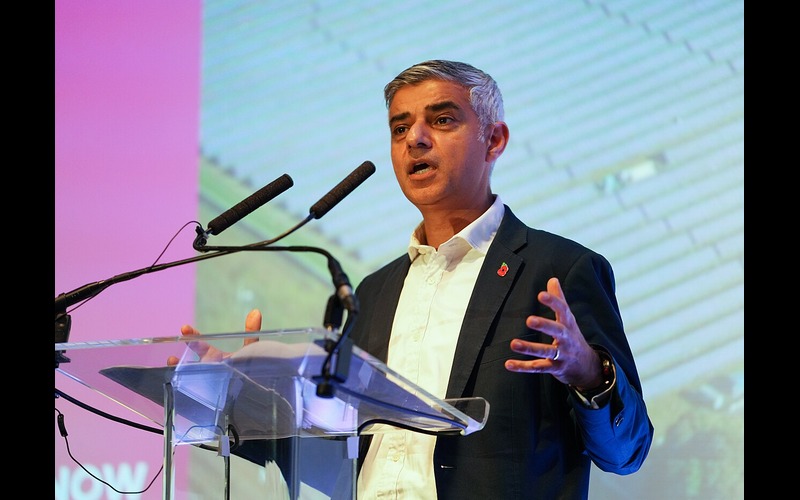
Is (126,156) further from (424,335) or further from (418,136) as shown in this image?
(424,335)

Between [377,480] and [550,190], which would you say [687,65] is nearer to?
[550,190]

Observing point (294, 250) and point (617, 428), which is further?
point (617, 428)

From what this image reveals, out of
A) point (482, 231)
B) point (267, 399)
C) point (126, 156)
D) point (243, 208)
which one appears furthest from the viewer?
point (126, 156)

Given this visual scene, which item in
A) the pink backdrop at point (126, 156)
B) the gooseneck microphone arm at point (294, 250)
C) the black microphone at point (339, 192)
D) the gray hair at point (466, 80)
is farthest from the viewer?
the pink backdrop at point (126, 156)

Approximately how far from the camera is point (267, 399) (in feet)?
5.63

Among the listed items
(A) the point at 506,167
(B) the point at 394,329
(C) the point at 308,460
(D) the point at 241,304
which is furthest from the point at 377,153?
(C) the point at 308,460

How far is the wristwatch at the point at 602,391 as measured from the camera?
6.77 ft

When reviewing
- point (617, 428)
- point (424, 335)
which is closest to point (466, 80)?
point (424, 335)

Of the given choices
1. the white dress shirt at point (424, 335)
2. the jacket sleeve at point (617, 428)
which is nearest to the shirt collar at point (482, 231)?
the white dress shirt at point (424, 335)

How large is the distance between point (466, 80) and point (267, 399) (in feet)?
4.47

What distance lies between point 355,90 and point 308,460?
2.10 m

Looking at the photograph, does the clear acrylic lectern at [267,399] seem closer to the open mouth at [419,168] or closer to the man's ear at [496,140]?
the open mouth at [419,168]

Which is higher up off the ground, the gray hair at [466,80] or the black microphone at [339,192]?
the gray hair at [466,80]

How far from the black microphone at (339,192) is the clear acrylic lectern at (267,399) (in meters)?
0.39
